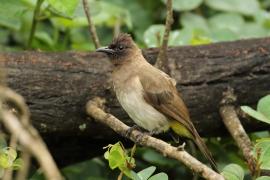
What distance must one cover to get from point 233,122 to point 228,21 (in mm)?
1917

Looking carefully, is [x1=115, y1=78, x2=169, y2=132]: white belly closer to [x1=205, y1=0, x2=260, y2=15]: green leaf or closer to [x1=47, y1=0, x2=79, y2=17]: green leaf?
[x1=47, y1=0, x2=79, y2=17]: green leaf

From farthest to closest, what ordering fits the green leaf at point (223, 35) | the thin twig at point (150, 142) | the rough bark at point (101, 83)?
the green leaf at point (223, 35), the rough bark at point (101, 83), the thin twig at point (150, 142)

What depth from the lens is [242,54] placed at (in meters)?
4.93

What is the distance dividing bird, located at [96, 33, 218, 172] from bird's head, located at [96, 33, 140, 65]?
0.04 feet

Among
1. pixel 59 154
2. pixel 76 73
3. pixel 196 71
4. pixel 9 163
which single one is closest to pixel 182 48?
pixel 196 71


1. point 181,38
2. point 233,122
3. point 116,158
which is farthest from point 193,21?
point 116,158

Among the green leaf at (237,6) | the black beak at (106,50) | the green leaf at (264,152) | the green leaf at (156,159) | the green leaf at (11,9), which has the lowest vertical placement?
the green leaf at (156,159)

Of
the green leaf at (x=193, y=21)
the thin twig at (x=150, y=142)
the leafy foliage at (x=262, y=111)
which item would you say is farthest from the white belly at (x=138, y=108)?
the green leaf at (x=193, y=21)

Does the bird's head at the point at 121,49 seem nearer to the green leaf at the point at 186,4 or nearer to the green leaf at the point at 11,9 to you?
the green leaf at the point at 11,9

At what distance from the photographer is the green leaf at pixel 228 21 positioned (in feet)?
20.5

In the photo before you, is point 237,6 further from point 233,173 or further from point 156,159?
point 233,173

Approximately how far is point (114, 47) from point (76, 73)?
377 millimetres

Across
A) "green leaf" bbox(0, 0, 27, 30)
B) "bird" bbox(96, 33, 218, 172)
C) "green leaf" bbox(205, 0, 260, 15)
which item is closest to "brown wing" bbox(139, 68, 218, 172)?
"bird" bbox(96, 33, 218, 172)

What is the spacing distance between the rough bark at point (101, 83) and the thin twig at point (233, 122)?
0.05 m
